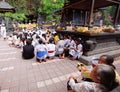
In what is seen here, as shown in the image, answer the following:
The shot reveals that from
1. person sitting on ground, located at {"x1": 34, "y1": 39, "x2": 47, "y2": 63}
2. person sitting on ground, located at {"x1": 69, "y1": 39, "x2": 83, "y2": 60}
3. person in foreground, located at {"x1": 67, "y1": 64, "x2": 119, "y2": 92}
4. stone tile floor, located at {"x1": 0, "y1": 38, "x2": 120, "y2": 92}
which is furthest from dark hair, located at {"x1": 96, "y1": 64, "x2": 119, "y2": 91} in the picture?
person sitting on ground, located at {"x1": 69, "y1": 39, "x2": 83, "y2": 60}

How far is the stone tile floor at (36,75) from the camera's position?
377 centimetres

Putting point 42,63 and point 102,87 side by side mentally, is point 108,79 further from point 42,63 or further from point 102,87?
point 42,63

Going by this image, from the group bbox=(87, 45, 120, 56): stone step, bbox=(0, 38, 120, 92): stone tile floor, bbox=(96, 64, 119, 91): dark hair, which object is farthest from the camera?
bbox=(87, 45, 120, 56): stone step

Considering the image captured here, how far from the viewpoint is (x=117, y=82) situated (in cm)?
221

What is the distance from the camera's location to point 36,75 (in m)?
4.59

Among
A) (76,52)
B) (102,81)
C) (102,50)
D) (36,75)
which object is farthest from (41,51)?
(102,81)

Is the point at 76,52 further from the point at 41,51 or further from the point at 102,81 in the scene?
the point at 102,81

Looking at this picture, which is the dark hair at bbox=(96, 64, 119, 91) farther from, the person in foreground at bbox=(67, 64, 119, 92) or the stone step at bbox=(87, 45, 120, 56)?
the stone step at bbox=(87, 45, 120, 56)

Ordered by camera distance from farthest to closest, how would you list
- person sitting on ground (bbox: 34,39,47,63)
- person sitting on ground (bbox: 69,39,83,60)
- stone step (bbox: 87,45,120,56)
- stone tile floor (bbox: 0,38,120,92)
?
stone step (bbox: 87,45,120,56)
person sitting on ground (bbox: 69,39,83,60)
person sitting on ground (bbox: 34,39,47,63)
stone tile floor (bbox: 0,38,120,92)

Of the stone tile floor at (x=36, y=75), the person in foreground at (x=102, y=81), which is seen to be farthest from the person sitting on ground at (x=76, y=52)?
the person in foreground at (x=102, y=81)

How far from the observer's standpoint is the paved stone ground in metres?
3.77

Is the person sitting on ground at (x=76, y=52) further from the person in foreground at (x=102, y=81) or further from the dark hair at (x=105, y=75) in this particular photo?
the dark hair at (x=105, y=75)

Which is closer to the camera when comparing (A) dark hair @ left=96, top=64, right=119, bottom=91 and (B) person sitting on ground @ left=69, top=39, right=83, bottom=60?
(A) dark hair @ left=96, top=64, right=119, bottom=91

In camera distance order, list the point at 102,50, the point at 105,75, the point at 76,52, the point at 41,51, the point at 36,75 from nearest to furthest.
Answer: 1. the point at 105,75
2. the point at 36,75
3. the point at 41,51
4. the point at 76,52
5. the point at 102,50
